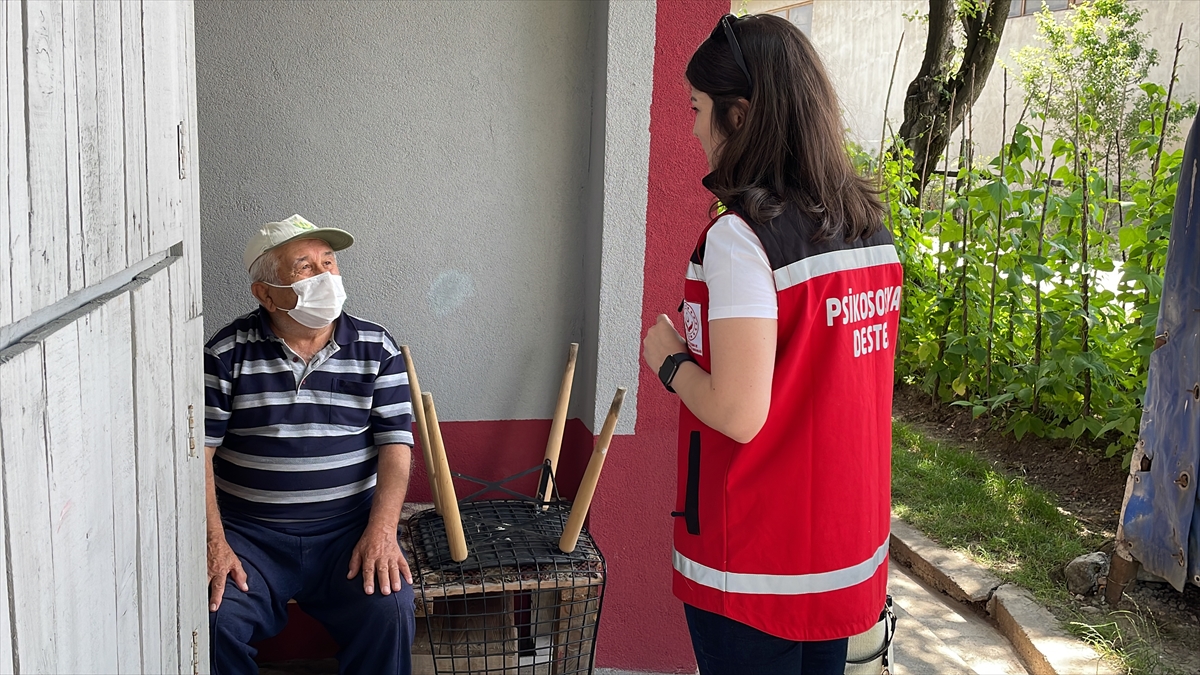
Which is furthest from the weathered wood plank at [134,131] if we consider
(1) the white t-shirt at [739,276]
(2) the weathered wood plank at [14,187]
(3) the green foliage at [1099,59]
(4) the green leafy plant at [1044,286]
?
(3) the green foliage at [1099,59]

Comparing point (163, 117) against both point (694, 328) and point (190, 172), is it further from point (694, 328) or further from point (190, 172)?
point (694, 328)

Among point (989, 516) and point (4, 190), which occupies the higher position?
point (4, 190)

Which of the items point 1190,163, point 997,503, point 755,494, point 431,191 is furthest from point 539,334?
point 997,503

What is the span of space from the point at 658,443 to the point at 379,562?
0.98 m

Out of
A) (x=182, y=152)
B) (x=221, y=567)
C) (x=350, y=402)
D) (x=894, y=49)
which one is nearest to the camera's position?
(x=182, y=152)

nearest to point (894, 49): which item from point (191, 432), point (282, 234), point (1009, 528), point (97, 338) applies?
point (1009, 528)

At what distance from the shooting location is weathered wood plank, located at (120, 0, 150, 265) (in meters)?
1.34

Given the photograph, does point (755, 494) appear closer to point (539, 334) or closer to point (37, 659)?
point (37, 659)

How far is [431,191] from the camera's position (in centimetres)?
321

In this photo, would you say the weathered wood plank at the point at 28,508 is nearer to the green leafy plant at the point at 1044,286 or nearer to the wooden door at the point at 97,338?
the wooden door at the point at 97,338

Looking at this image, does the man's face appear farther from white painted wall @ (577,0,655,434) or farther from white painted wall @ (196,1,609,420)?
white painted wall @ (577,0,655,434)

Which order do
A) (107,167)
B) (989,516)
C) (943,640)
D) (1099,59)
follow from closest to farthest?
(107,167), (943,640), (989,516), (1099,59)

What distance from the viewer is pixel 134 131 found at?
A: 139cm

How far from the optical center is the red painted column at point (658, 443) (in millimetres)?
3145
